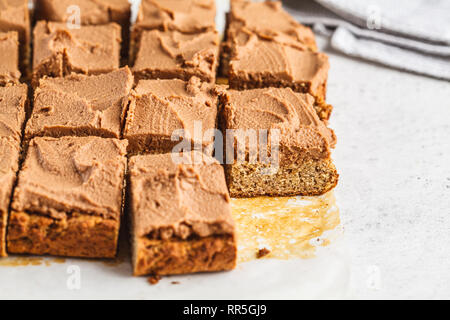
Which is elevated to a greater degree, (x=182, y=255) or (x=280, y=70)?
(x=280, y=70)

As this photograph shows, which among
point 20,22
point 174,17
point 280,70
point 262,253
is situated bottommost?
point 262,253

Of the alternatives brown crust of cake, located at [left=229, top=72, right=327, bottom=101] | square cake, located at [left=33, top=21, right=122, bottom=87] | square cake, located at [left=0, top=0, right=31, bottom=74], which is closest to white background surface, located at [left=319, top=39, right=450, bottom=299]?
brown crust of cake, located at [left=229, top=72, right=327, bottom=101]

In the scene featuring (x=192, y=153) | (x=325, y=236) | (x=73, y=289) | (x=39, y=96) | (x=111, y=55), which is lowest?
(x=73, y=289)

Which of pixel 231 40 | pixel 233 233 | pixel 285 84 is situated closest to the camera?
pixel 233 233

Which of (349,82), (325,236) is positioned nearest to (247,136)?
(325,236)

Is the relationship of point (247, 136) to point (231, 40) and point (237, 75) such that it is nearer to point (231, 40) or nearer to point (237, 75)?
point (237, 75)

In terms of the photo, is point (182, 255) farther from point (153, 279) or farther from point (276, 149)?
point (276, 149)

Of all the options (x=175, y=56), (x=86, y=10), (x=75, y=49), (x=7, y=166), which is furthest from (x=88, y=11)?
(x=7, y=166)

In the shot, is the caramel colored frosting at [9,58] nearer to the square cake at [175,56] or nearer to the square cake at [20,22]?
the square cake at [20,22]
